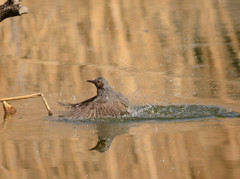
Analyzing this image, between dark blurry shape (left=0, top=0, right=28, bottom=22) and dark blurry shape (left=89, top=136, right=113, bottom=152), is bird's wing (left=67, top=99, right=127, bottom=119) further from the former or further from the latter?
dark blurry shape (left=0, top=0, right=28, bottom=22)

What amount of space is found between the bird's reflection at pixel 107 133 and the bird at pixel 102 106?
0.28m

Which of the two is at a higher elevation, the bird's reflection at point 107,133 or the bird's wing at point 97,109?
the bird's wing at point 97,109

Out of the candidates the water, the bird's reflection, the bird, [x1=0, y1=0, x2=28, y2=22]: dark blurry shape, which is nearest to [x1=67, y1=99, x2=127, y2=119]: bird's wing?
the bird

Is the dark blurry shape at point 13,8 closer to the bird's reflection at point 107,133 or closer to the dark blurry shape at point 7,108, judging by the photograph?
Answer: the bird's reflection at point 107,133

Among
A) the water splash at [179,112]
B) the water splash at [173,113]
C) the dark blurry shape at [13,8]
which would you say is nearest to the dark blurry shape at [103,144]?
the water splash at [173,113]

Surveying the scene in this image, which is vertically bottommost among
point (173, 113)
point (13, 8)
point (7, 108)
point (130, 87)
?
point (173, 113)

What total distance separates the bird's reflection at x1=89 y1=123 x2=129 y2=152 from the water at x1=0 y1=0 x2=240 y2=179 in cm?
1

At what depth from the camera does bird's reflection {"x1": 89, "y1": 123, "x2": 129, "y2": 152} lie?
6.27m

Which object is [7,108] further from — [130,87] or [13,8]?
[130,87]

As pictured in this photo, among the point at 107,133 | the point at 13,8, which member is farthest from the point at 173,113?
the point at 13,8

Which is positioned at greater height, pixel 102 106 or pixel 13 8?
pixel 13 8

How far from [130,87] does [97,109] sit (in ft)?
5.61

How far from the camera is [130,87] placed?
9.08m

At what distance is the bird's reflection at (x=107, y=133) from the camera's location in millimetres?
6272
